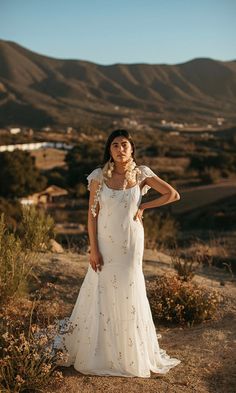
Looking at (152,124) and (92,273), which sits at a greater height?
(152,124)

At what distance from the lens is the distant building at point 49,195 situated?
33438mm

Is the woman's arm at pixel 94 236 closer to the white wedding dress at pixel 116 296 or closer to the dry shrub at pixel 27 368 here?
the white wedding dress at pixel 116 296

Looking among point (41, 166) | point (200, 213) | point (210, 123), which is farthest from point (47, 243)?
point (210, 123)

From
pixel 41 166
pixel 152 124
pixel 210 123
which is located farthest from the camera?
pixel 210 123

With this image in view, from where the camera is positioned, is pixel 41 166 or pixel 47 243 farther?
pixel 41 166

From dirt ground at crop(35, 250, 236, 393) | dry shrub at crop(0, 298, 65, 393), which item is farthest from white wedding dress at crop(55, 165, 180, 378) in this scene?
dry shrub at crop(0, 298, 65, 393)

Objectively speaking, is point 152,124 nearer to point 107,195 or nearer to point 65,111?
point 65,111

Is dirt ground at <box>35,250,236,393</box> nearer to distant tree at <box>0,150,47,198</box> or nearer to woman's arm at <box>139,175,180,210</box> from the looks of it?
woman's arm at <box>139,175,180,210</box>

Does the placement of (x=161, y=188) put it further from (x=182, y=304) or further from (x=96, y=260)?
(x=182, y=304)

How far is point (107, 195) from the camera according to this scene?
484 centimetres

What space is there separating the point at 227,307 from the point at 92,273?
2976 millimetres

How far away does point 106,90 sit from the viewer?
13900 cm

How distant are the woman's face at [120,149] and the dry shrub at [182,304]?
2.32 m

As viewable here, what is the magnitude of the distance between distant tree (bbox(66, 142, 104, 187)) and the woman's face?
98.4 ft
